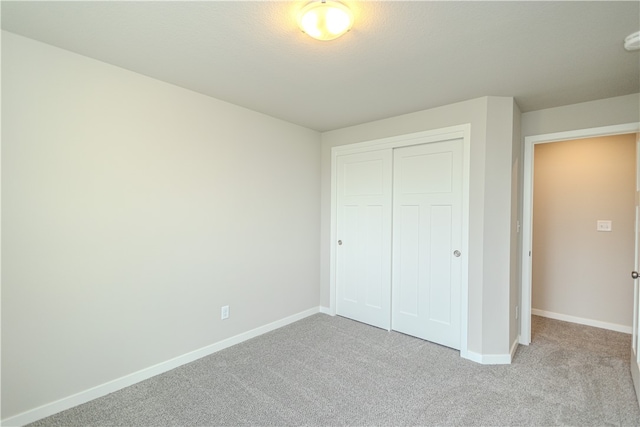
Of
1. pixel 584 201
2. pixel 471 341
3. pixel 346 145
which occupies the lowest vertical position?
pixel 471 341

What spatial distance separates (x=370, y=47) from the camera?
1.88m

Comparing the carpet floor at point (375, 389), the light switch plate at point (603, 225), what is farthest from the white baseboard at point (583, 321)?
the light switch plate at point (603, 225)

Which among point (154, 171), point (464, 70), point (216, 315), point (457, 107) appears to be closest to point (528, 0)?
point (464, 70)

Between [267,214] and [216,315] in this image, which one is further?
[267,214]

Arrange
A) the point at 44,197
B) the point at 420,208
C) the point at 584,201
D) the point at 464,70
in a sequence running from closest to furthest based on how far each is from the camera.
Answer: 1. the point at 44,197
2. the point at 464,70
3. the point at 420,208
4. the point at 584,201

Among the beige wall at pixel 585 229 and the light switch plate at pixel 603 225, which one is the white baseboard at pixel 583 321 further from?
the light switch plate at pixel 603 225

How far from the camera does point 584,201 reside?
142 inches

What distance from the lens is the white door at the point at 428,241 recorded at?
115 inches

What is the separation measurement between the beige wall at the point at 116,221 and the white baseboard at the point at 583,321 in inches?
137

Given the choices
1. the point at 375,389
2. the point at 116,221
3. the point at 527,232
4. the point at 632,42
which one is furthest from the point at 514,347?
the point at 116,221

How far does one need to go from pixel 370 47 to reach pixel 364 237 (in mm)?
2189

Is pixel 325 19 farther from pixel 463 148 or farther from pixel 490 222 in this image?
pixel 490 222

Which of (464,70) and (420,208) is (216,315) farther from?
(464,70)

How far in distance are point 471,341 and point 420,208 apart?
1.33 metres
